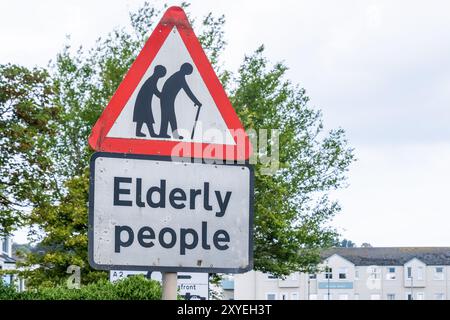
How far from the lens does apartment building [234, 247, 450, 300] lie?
354ft

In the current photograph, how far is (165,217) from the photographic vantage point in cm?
409

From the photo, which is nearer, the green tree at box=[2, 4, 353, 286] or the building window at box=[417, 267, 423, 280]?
the green tree at box=[2, 4, 353, 286]

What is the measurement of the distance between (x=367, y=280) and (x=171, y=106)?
11498 cm

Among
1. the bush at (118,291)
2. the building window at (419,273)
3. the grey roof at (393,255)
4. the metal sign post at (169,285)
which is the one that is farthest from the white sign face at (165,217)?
the building window at (419,273)

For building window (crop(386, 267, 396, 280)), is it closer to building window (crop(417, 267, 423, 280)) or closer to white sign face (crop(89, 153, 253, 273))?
building window (crop(417, 267, 423, 280))

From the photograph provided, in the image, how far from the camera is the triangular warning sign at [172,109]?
414 centimetres

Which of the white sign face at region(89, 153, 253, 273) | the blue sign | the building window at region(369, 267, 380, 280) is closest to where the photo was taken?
the white sign face at region(89, 153, 253, 273)

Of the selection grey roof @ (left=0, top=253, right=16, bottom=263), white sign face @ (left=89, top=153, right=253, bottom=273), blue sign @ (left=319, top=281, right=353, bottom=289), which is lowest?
blue sign @ (left=319, top=281, right=353, bottom=289)

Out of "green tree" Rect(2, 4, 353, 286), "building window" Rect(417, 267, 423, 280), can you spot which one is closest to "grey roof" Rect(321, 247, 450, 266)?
"building window" Rect(417, 267, 423, 280)

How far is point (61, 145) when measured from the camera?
3603 cm

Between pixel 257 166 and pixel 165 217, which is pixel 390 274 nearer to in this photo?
pixel 257 166

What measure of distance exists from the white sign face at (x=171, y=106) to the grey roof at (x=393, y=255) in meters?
109

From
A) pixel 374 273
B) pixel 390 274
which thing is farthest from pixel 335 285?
pixel 390 274

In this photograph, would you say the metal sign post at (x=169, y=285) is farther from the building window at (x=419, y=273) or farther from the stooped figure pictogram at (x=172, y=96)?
the building window at (x=419, y=273)
